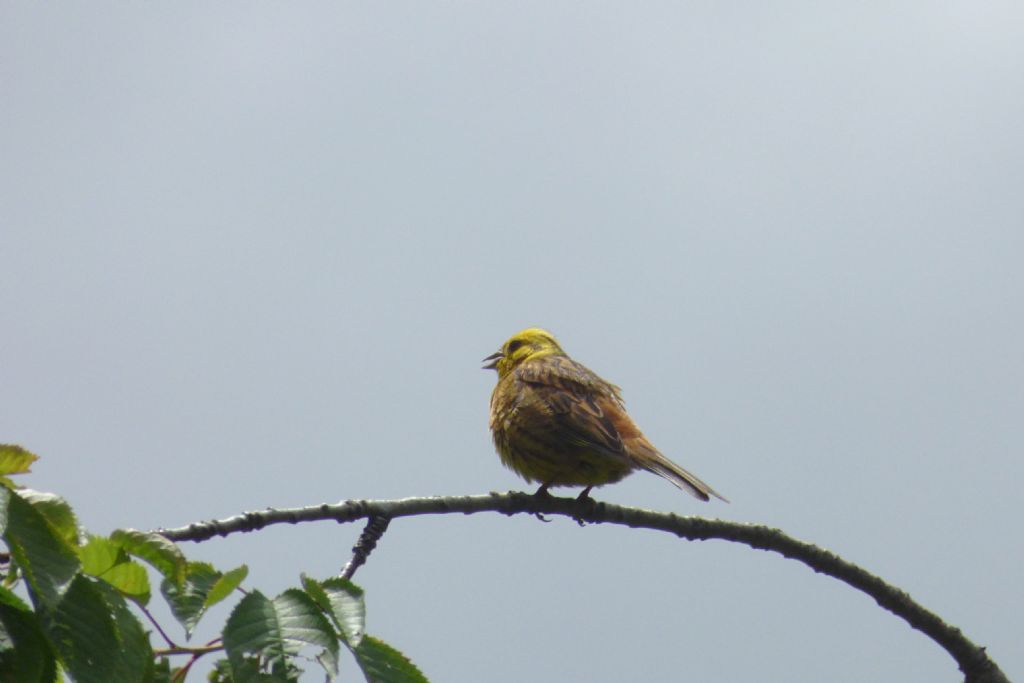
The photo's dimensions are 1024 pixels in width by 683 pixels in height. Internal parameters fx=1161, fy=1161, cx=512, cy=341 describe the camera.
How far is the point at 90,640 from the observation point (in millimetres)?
2047

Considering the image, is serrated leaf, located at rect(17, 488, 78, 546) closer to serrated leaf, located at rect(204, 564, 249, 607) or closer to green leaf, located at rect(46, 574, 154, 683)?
green leaf, located at rect(46, 574, 154, 683)

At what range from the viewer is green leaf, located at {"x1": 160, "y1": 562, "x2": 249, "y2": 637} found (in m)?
2.28

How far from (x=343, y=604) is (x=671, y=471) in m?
4.49

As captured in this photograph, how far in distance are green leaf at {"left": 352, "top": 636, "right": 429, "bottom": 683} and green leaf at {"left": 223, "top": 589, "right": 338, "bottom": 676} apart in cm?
6

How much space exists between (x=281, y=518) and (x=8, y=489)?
1.31 metres

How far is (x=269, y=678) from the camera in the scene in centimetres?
218

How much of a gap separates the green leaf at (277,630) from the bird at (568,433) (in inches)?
165

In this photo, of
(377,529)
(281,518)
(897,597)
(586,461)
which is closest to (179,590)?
(281,518)

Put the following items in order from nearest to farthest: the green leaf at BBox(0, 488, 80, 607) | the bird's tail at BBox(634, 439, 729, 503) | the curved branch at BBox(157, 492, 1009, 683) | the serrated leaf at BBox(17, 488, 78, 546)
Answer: the green leaf at BBox(0, 488, 80, 607), the serrated leaf at BBox(17, 488, 78, 546), the curved branch at BBox(157, 492, 1009, 683), the bird's tail at BBox(634, 439, 729, 503)

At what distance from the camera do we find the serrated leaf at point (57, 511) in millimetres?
2158

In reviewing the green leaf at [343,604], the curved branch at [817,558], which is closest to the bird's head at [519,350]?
the curved branch at [817,558]

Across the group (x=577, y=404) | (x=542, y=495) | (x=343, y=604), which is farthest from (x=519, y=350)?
(x=343, y=604)

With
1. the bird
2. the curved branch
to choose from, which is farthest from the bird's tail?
the curved branch

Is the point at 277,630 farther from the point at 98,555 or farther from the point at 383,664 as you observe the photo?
the point at 98,555
